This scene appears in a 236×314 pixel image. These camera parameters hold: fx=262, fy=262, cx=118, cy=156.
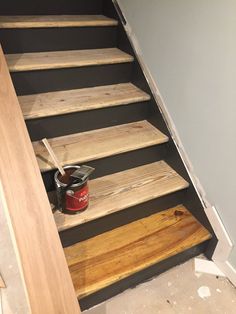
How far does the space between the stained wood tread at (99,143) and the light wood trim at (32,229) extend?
13.7 inches

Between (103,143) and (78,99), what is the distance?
315 mm

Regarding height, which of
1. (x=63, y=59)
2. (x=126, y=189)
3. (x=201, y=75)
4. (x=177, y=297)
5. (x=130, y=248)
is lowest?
(x=177, y=297)

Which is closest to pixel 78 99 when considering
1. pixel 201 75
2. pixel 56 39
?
pixel 56 39

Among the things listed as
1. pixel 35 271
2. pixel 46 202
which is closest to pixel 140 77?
pixel 46 202

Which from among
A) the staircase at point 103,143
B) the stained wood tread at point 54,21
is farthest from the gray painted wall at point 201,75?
the stained wood tread at point 54,21

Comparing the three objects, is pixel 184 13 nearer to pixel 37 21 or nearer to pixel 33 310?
→ pixel 37 21

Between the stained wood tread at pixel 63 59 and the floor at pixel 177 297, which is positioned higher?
the stained wood tread at pixel 63 59

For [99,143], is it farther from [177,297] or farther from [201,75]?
[177,297]

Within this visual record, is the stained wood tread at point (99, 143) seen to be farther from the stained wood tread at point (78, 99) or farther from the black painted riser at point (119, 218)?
the black painted riser at point (119, 218)

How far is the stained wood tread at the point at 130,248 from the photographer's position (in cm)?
133

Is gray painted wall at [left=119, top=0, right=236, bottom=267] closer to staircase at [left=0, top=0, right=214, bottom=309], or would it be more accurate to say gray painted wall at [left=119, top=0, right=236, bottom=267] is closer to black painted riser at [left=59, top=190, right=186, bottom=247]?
staircase at [left=0, top=0, right=214, bottom=309]

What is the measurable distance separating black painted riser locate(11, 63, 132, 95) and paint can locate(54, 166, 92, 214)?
0.58m

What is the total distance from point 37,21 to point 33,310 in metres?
1.55

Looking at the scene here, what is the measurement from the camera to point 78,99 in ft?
5.31
